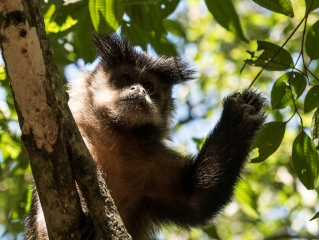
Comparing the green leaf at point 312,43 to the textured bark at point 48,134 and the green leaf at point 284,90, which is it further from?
the textured bark at point 48,134

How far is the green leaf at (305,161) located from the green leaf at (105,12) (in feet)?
5.81

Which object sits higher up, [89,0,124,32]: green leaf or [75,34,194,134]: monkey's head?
[89,0,124,32]: green leaf

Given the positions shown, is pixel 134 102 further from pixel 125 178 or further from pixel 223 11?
pixel 223 11

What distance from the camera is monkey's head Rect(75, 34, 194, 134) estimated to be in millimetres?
5270

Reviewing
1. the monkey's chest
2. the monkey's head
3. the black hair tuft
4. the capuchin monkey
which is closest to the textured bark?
the capuchin monkey

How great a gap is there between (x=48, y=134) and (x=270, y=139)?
1.94 m

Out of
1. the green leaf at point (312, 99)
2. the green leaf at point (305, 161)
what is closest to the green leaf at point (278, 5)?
the green leaf at point (312, 99)

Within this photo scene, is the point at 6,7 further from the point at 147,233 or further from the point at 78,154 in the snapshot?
the point at 147,233

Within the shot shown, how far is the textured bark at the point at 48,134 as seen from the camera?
9.82 ft

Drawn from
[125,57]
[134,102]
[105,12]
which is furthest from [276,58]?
[125,57]

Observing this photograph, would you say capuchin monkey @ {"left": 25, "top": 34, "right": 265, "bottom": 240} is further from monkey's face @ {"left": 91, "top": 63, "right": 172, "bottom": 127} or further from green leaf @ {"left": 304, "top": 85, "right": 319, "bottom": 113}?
green leaf @ {"left": 304, "top": 85, "right": 319, "bottom": 113}

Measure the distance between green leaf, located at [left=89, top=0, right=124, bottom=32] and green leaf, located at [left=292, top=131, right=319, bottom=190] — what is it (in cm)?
177

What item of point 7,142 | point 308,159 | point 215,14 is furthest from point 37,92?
point 7,142

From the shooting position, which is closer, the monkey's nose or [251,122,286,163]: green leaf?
[251,122,286,163]: green leaf
